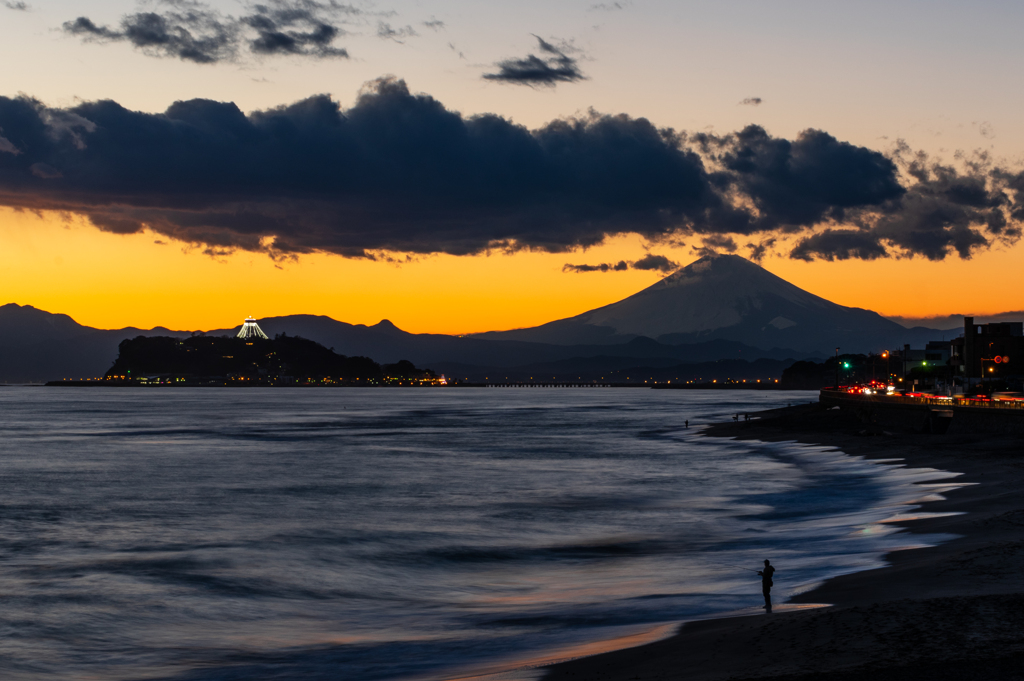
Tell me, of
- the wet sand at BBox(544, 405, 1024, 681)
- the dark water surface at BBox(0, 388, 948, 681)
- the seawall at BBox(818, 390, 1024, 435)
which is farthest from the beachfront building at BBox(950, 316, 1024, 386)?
the wet sand at BBox(544, 405, 1024, 681)

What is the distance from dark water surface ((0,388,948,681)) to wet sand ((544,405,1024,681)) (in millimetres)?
2218

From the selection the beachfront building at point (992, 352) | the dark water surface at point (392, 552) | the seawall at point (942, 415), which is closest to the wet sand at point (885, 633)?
the dark water surface at point (392, 552)

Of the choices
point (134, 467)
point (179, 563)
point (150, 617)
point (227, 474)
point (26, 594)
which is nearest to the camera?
point (150, 617)

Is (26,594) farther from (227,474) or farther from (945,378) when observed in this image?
(945,378)

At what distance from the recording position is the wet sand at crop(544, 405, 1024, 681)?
40.8 feet

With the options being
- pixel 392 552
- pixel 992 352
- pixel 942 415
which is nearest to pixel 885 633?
pixel 392 552

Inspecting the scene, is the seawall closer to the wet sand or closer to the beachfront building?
the wet sand

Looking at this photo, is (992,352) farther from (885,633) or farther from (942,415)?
(885,633)

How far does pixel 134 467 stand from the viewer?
64.7 meters

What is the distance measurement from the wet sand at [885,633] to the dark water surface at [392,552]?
7.28ft

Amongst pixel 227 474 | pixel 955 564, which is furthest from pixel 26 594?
pixel 227 474

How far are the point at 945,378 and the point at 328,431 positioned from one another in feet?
415

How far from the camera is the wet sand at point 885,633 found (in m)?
12.4

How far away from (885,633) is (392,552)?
20376mm
